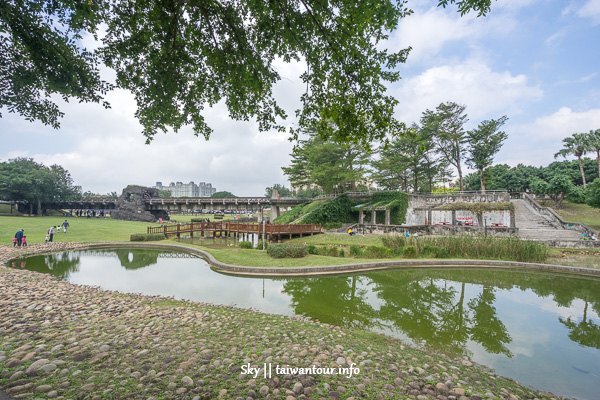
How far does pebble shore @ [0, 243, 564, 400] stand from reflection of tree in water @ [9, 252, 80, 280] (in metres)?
7.69

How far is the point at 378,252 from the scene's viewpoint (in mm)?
15312

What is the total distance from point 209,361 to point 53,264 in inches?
630

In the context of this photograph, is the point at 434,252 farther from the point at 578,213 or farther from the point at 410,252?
the point at 578,213

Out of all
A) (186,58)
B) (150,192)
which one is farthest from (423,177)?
(150,192)

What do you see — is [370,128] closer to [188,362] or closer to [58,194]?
[188,362]

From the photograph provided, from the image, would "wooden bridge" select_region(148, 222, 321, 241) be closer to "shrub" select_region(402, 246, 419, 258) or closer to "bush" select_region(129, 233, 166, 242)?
"bush" select_region(129, 233, 166, 242)

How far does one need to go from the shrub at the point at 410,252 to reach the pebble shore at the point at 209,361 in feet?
35.7

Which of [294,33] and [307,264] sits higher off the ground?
[294,33]

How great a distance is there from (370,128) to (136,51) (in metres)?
5.26

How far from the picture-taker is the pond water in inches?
197

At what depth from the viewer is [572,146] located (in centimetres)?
3844

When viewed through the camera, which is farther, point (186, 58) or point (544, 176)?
point (544, 176)

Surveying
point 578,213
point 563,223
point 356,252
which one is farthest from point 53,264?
point 578,213

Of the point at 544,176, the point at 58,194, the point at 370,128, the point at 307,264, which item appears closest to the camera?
the point at 370,128
